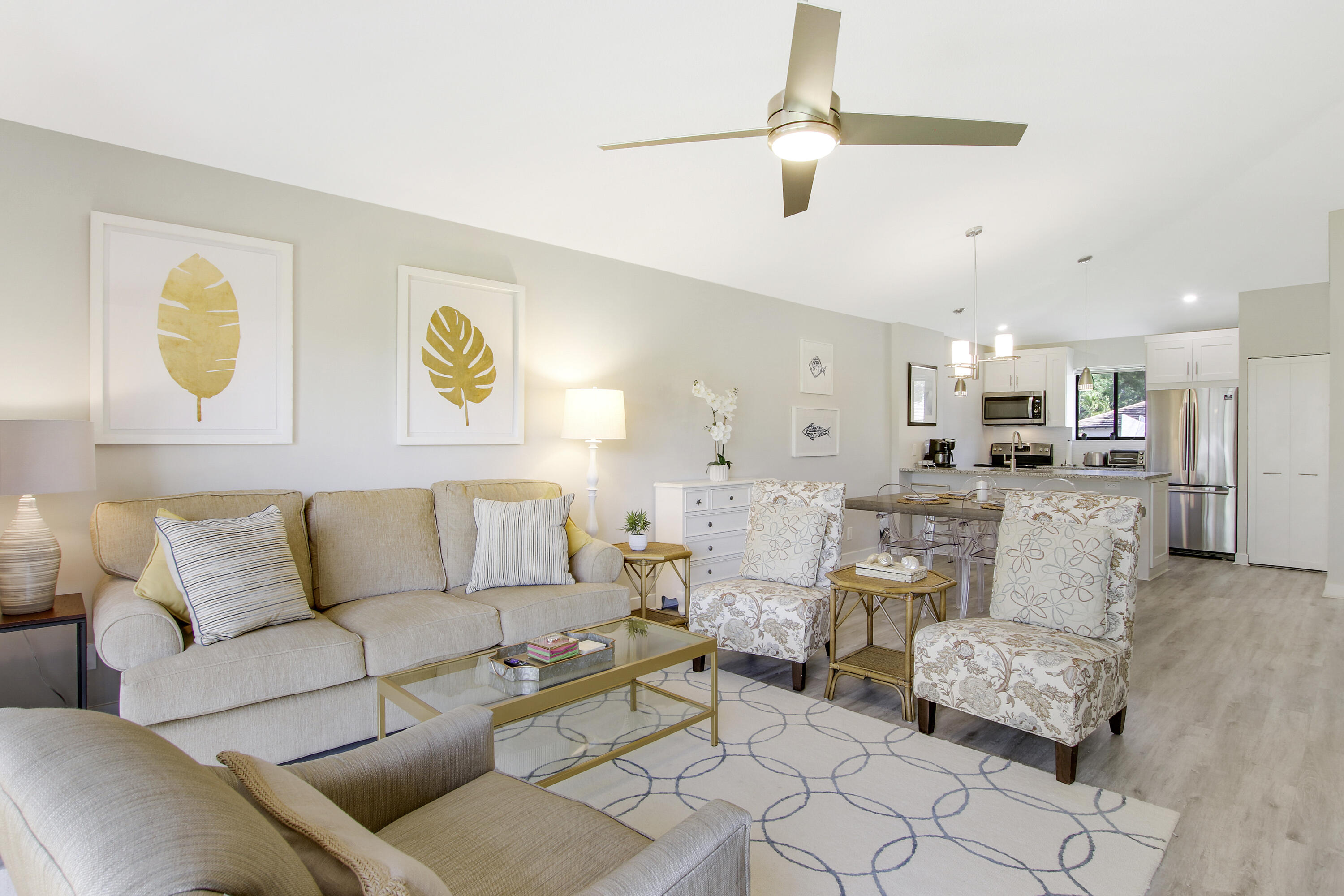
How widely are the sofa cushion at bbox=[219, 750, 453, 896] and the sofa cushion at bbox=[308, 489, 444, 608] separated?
2.11 metres

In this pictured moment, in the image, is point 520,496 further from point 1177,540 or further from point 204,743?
point 1177,540

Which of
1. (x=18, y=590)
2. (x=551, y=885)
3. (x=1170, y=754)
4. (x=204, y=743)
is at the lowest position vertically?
(x=1170, y=754)

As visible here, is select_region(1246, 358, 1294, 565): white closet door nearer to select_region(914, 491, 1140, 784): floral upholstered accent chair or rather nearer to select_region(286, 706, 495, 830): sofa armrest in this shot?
select_region(914, 491, 1140, 784): floral upholstered accent chair

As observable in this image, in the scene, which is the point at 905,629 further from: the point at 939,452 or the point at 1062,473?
the point at 939,452

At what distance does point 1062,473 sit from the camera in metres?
6.27

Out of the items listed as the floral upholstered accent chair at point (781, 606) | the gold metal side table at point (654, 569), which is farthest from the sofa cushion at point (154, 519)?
the floral upholstered accent chair at point (781, 606)

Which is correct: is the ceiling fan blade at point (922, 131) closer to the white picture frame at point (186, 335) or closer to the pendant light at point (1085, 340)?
the white picture frame at point (186, 335)

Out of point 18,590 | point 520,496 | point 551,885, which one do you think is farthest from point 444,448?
point 551,885

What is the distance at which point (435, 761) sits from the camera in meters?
1.52

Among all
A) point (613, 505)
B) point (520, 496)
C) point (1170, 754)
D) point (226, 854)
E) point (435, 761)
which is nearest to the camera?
point (226, 854)

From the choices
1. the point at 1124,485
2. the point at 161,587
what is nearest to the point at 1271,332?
the point at 1124,485

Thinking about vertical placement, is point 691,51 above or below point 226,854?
above

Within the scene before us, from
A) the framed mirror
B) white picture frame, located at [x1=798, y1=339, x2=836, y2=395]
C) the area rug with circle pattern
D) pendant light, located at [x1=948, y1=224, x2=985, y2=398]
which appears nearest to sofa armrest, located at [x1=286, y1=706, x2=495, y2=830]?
the area rug with circle pattern

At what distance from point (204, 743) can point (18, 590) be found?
0.87 m
